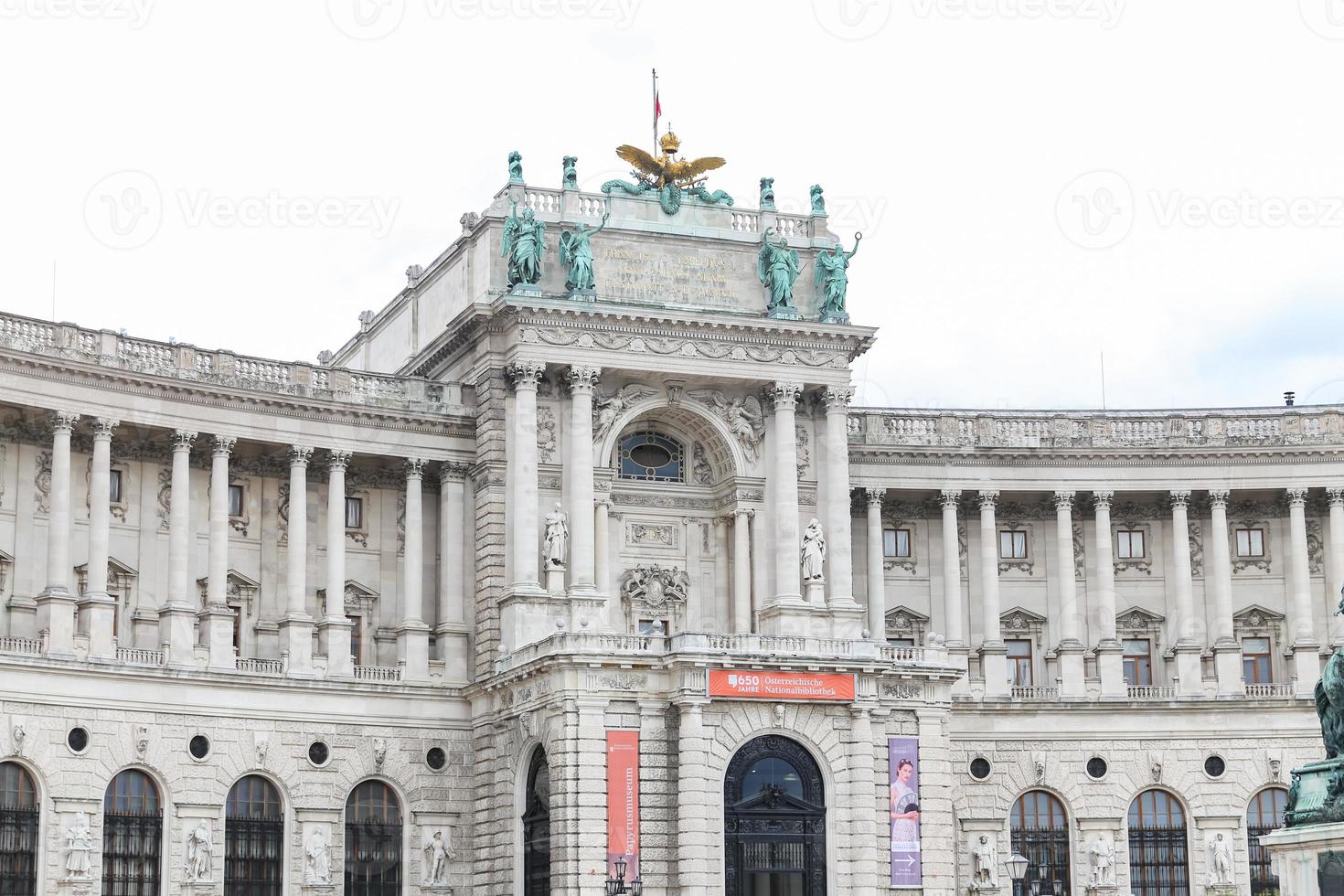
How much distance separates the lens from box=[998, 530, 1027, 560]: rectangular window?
74750 millimetres

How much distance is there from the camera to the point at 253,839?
62062mm

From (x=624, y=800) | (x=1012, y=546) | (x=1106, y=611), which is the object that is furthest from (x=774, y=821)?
(x=1012, y=546)

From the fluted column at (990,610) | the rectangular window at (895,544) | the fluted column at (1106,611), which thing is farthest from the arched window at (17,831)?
the fluted column at (1106,611)

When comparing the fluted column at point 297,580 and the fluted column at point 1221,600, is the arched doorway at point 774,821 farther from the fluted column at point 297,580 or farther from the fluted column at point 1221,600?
the fluted column at point 1221,600

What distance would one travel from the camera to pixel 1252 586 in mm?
74188

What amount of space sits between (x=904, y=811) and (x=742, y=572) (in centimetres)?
956

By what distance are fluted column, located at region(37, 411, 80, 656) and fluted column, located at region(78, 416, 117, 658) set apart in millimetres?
492

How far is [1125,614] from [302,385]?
28640 millimetres

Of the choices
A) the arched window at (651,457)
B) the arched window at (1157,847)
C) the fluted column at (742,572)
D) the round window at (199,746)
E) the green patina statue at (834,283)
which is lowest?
the arched window at (1157,847)

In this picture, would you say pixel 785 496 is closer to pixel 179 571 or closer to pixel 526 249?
pixel 526 249

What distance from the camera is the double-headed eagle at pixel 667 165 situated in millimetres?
69500

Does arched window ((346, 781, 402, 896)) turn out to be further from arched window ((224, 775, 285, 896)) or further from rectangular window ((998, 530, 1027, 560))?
rectangular window ((998, 530, 1027, 560))

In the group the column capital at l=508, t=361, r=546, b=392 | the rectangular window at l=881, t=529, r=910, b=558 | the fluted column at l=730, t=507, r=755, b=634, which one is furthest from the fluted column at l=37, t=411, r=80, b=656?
the rectangular window at l=881, t=529, r=910, b=558

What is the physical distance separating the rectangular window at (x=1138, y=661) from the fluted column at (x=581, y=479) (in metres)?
19.5
